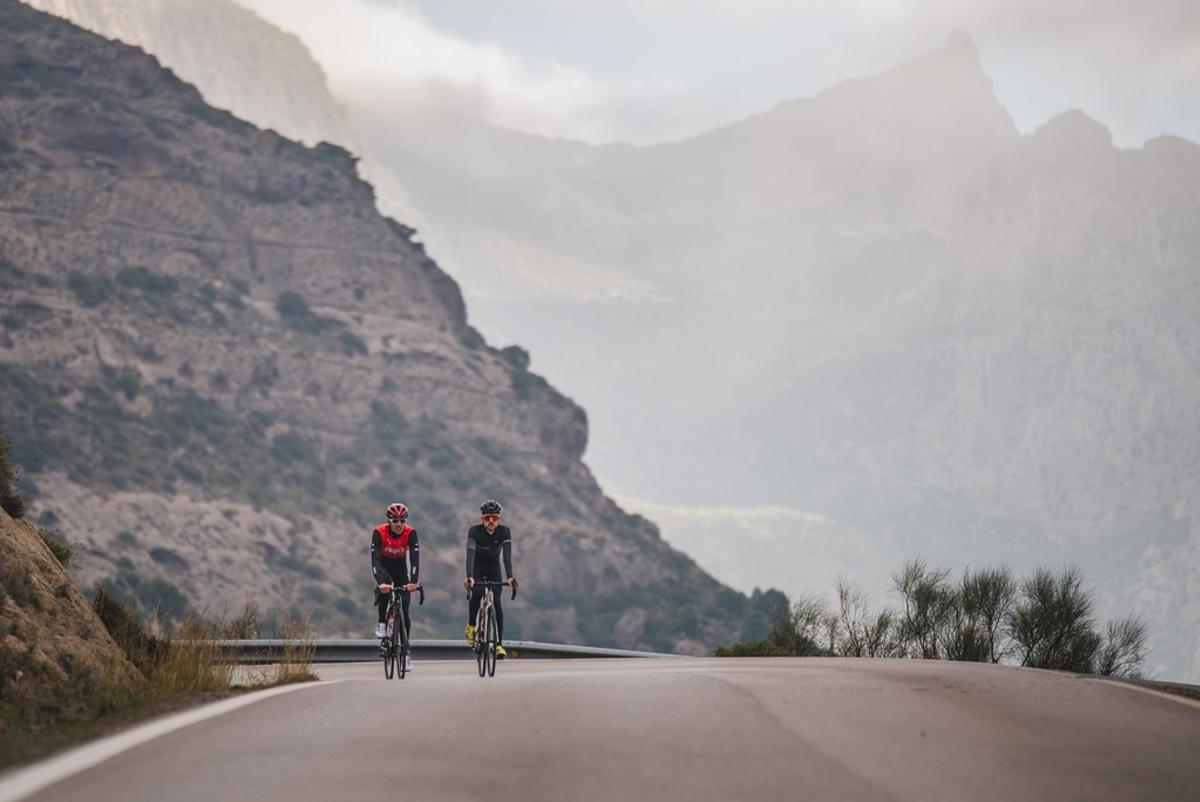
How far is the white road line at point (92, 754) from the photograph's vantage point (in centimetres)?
795

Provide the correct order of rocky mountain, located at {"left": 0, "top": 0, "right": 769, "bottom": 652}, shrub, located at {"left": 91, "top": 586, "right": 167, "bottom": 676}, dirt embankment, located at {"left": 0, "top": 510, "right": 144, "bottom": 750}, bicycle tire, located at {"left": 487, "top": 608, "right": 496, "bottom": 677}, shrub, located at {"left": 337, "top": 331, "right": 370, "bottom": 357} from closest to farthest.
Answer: dirt embankment, located at {"left": 0, "top": 510, "right": 144, "bottom": 750} → shrub, located at {"left": 91, "top": 586, "right": 167, "bottom": 676} → bicycle tire, located at {"left": 487, "top": 608, "right": 496, "bottom": 677} → rocky mountain, located at {"left": 0, "top": 0, "right": 769, "bottom": 652} → shrub, located at {"left": 337, "top": 331, "right": 370, "bottom": 357}

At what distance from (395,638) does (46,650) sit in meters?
5.53

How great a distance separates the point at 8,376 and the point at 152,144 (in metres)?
40.3

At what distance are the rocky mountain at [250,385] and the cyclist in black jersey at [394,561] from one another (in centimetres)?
7938

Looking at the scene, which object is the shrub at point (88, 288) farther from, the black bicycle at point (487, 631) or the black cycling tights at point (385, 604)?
the black cycling tights at point (385, 604)

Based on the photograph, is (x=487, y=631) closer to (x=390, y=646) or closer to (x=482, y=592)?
(x=482, y=592)

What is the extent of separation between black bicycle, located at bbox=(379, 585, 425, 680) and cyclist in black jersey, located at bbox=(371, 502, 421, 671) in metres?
0.04

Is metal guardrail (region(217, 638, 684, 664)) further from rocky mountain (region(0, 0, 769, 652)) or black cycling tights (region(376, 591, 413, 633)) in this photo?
rocky mountain (region(0, 0, 769, 652))

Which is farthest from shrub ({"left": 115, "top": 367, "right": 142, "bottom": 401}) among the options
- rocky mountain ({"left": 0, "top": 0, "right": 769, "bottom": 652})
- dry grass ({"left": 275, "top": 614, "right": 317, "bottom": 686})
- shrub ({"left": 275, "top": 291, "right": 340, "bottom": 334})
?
dry grass ({"left": 275, "top": 614, "right": 317, "bottom": 686})

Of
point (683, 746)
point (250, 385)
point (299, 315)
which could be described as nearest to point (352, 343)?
point (299, 315)

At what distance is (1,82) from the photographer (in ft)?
477

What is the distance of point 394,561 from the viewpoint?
56.0 ft

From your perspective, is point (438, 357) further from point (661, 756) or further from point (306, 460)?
point (661, 756)

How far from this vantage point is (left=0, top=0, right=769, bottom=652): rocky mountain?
354ft
